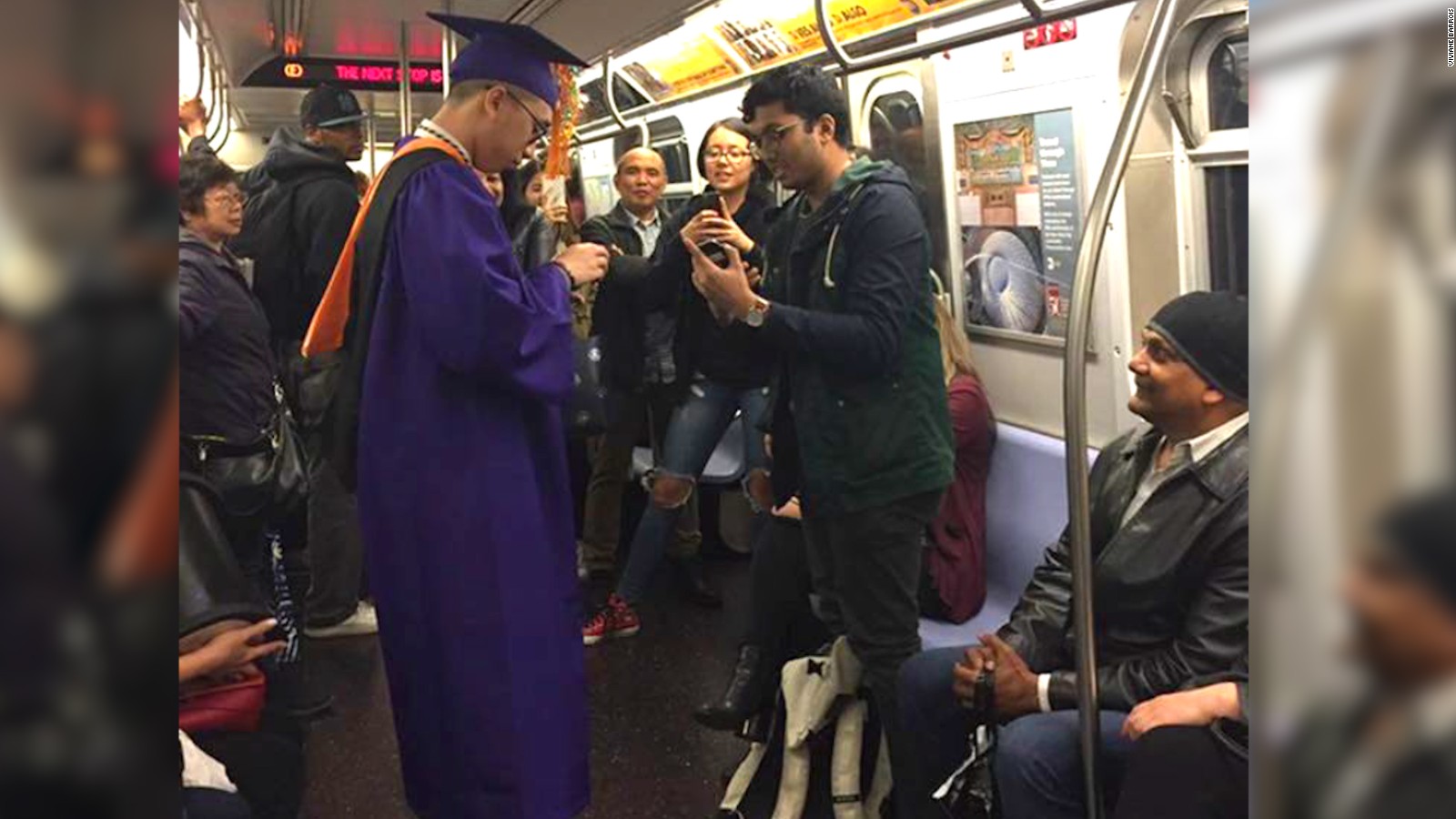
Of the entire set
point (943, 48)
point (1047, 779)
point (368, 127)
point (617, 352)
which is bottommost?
point (1047, 779)

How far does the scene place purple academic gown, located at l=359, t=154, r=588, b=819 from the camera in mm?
1688

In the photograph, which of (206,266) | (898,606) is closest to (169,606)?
(206,266)

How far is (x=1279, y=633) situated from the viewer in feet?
2.43

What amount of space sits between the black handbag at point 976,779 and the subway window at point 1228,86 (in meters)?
0.85

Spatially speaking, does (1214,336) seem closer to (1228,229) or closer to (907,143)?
(1228,229)

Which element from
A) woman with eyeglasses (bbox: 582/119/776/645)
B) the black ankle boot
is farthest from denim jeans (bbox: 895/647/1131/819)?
woman with eyeglasses (bbox: 582/119/776/645)

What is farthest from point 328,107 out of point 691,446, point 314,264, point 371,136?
→ point 691,446

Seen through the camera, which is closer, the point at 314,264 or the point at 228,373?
the point at 228,373

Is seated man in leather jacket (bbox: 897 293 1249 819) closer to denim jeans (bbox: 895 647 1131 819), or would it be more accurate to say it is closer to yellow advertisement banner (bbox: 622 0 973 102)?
denim jeans (bbox: 895 647 1131 819)

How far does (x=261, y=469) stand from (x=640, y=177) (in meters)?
0.66

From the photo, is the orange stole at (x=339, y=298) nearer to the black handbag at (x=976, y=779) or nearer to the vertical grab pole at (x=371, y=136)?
the vertical grab pole at (x=371, y=136)

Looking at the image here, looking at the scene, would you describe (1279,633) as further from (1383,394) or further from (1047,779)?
(1047,779)

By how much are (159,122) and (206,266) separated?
2.31ft

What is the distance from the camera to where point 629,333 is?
5.76ft
